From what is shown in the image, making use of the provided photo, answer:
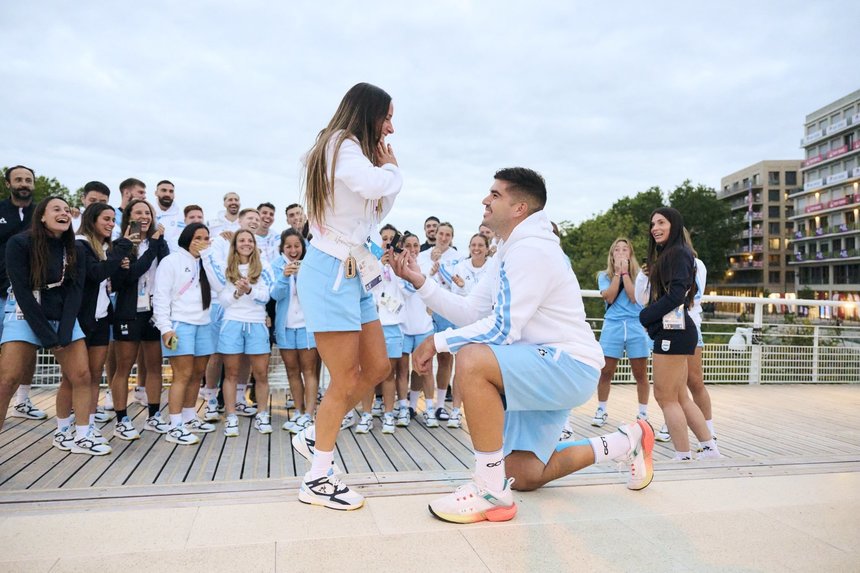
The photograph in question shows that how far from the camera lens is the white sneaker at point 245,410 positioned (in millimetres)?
5414

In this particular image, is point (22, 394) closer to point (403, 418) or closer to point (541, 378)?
point (403, 418)

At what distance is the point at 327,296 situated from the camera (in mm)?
2691

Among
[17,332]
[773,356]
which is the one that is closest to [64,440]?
[17,332]

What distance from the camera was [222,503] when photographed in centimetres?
262

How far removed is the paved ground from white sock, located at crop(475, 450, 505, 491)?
0.17 metres

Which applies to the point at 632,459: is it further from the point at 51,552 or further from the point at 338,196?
the point at 51,552

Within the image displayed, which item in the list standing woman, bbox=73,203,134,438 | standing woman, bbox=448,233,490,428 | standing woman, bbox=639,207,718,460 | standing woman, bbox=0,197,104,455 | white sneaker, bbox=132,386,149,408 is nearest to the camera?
standing woman, bbox=0,197,104,455

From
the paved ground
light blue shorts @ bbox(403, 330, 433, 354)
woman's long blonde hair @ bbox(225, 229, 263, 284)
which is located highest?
woman's long blonde hair @ bbox(225, 229, 263, 284)

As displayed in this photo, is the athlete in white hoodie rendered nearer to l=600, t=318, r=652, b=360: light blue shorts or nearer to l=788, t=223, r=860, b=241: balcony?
l=600, t=318, r=652, b=360: light blue shorts

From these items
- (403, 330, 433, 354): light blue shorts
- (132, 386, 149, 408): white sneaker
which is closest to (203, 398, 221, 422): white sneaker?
(132, 386, 149, 408): white sneaker

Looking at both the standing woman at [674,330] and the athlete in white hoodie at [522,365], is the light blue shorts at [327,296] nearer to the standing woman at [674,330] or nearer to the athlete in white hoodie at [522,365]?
the athlete in white hoodie at [522,365]

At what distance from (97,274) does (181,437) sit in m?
1.33

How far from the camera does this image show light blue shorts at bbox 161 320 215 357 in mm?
4531

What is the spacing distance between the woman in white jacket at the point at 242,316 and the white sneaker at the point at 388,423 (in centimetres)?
95
